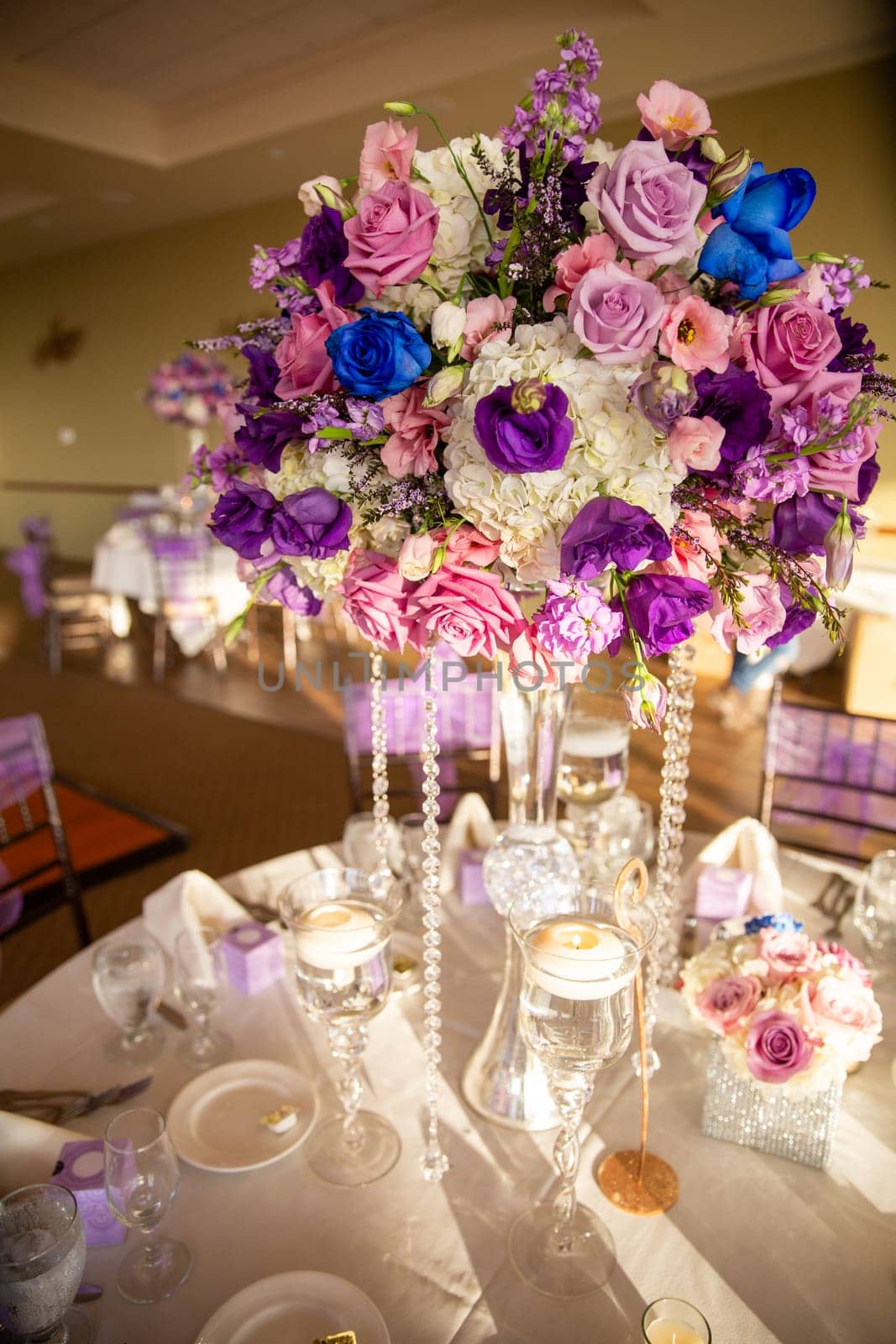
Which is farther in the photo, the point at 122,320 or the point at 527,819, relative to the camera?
the point at 122,320

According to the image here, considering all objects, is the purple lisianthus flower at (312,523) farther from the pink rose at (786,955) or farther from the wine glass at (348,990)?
the pink rose at (786,955)

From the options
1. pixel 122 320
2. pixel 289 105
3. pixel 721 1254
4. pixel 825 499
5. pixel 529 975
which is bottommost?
pixel 721 1254

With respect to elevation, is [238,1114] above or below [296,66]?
below

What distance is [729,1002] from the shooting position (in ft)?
3.48

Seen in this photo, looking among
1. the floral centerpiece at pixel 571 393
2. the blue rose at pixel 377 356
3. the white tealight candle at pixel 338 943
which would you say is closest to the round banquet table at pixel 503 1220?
the white tealight candle at pixel 338 943

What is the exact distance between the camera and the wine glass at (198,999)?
1245 mm

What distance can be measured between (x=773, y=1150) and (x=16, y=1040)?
3.44 feet

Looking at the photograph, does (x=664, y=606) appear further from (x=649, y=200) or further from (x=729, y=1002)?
(x=729, y=1002)

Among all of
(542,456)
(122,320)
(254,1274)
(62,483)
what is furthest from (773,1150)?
(62,483)

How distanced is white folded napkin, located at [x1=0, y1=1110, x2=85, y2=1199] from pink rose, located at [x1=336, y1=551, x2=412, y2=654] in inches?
27.9

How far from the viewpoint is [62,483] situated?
11.0 metres

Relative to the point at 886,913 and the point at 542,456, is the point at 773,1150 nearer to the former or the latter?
the point at 886,913

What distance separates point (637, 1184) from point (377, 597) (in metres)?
0.75

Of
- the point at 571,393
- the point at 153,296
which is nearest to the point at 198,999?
the point at 571,393
